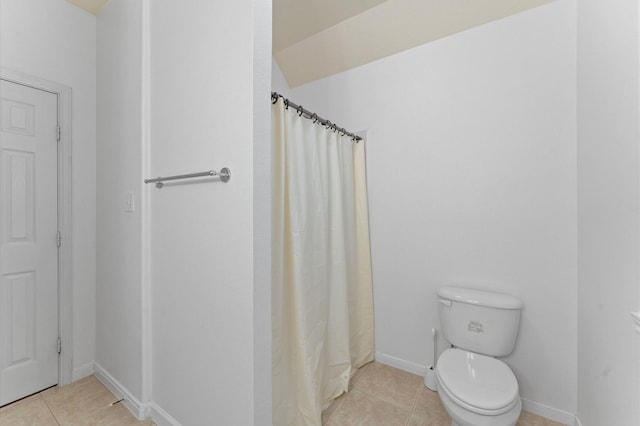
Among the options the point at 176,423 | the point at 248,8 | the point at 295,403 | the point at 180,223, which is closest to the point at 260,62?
the point at 248,8

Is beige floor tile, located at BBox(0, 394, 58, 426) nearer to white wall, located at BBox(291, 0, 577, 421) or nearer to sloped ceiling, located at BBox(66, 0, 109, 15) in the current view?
white wall, located at BBox(291, 0, 577, 421)

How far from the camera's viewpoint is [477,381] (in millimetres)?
1278

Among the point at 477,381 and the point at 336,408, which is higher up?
the point at 477,381

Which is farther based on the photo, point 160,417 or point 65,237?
point 65,237

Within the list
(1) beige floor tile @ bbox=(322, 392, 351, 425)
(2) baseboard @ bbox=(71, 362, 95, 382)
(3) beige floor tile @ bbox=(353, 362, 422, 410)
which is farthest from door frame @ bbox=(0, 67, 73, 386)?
(3) beige floor tile @ bbox=(353, 362, 422, 410)

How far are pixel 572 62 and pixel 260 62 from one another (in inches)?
64.9

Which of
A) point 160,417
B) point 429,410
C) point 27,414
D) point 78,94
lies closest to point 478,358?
point 429,410

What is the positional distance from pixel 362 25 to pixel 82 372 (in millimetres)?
3074

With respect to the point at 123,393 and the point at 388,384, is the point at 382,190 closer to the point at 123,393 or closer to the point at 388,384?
the point at 388,384

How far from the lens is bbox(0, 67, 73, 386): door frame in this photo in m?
1.75

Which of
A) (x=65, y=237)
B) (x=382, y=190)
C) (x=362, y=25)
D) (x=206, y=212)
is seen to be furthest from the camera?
(x=382, y=190)

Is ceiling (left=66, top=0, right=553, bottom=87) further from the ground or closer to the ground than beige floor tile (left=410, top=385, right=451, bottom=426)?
further from the ground

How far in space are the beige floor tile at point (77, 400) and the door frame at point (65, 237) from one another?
9 cm

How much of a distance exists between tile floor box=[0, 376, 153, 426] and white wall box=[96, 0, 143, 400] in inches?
4.6
